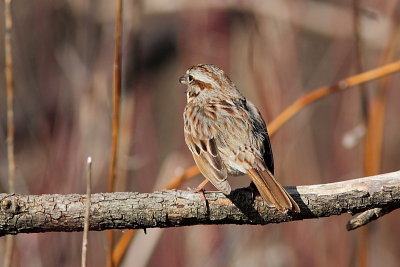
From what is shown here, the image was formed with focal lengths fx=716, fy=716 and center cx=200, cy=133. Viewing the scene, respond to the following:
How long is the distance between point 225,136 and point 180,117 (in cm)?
256

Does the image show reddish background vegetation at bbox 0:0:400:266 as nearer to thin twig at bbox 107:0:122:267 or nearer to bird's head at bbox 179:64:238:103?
bird's head at bbox 179:64:238:103

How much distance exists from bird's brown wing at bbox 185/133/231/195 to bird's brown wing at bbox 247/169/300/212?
14cm

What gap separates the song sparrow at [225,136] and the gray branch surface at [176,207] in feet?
0.28

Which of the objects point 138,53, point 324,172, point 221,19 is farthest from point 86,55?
point 324,172

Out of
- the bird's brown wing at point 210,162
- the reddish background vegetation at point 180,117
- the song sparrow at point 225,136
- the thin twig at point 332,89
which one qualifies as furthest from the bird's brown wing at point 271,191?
the reddish background vegetation at point 180,117

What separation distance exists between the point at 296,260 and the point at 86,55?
1875 millimetres

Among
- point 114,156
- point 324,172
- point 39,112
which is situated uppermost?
point 39,112

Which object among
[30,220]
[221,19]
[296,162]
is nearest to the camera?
[30,220]

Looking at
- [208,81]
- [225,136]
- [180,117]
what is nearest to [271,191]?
[225,136]

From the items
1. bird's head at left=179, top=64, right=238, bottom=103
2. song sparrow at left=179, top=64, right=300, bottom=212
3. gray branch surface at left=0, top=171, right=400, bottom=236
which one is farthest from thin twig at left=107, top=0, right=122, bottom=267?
bird's head at left=179, top=64, right=238, bottom=103

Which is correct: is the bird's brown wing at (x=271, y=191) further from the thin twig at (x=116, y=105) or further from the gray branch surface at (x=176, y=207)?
the thin twig at (x=116, y=105)

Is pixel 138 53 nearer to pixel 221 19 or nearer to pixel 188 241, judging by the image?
pixel 221 19

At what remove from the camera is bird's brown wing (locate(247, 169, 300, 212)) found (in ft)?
8.99

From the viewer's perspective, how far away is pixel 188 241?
466 centimetres
